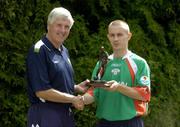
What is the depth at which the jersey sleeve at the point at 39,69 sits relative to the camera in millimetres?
4359

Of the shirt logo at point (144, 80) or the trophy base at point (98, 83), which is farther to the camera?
the shirt logo at point (144, 80)

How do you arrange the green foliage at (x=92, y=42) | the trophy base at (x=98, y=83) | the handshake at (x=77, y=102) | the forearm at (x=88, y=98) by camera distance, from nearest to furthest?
1. the trophy base at (x=98, y=83)
2. the handshake at (x=77, y=102)
3. the forearm at (x=88, y=98)
4. the green foliage at (x=92, y=42)

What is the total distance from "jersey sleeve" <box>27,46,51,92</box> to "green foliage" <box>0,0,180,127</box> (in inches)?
70.0

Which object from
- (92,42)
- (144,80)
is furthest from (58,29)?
(92,42)

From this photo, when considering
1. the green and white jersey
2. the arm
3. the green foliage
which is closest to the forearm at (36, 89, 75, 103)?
the arm

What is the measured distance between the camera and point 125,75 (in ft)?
14.9

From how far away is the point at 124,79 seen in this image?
4523mm

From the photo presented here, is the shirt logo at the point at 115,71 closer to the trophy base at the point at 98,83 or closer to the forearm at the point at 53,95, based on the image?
the trophy base at the point at 98,83

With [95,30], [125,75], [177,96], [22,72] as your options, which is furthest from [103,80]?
[177,96]

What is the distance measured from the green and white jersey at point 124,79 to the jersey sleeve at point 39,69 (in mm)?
555

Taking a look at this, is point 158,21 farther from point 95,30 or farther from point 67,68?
point 67,68

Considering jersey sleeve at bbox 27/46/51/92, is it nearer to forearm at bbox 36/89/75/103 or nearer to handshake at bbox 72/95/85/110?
forearm at bbox 36/89/75/103

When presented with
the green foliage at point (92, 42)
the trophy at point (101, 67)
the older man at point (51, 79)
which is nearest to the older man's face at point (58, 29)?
the older man at point (51, 79)

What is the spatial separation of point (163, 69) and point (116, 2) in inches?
47.6
